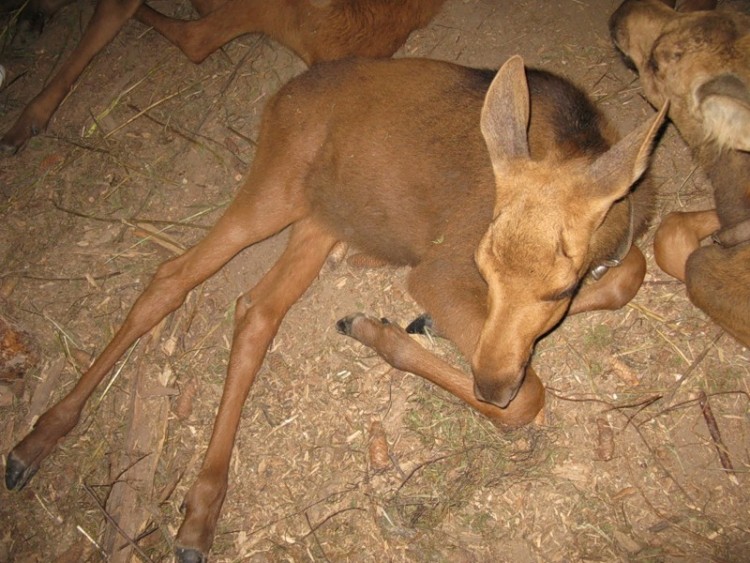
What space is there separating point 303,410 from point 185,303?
56.5 inches

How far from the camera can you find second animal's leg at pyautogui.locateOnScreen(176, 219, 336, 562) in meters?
4.21

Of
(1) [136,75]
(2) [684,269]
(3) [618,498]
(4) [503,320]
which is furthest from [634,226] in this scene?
(1) [136,75]

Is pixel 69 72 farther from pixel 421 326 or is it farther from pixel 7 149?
pixel 421 326

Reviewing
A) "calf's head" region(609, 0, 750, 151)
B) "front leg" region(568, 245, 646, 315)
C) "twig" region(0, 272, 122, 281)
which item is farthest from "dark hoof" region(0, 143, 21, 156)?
"calf's head" region(609, 0, 750, 151)

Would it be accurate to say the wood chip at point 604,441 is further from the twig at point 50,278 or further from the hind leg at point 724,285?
the twig at point 50,278

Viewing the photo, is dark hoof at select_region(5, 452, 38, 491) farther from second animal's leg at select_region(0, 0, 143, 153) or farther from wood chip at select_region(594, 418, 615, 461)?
wood chip at select_region(594, 418, 615, 461)

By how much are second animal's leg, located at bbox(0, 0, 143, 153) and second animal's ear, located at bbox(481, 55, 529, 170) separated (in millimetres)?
4324

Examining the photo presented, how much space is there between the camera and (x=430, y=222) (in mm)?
4078

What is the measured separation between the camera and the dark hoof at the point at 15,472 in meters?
4.51

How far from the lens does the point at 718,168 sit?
4219 millimetres

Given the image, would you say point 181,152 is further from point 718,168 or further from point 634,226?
point 718,168

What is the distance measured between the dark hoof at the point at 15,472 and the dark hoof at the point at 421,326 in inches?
122

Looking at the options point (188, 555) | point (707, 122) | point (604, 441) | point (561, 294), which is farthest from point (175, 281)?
point (707, 122)

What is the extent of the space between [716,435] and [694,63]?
2515 millimetres
